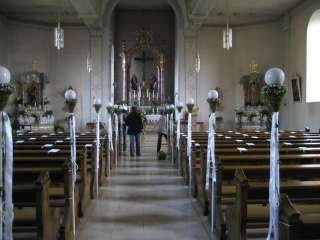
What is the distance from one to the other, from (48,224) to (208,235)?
1848 mm

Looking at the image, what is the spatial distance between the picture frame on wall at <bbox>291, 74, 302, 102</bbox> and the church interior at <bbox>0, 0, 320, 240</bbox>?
52 mm

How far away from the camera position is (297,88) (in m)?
15.1

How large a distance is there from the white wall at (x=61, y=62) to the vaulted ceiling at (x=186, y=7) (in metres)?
0.54

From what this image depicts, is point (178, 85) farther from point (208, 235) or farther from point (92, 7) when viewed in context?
point (208, 235)

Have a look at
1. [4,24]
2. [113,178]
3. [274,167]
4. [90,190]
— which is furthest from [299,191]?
[4,24]

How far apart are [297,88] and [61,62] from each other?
9545 mm

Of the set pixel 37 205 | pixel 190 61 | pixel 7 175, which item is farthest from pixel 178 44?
pixel 7 175

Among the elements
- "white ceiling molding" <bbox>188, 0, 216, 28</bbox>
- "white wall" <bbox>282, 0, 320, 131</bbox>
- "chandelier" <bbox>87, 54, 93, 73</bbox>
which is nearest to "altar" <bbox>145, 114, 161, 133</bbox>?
"chandelier" <bbox>87, 54, 93, 73</bbox>

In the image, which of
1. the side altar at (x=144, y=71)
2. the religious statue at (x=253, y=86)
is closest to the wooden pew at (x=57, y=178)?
the religious statue at (x=253, y=86)

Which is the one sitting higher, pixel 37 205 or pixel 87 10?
pixel 87 10

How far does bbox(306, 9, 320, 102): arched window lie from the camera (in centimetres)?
1418

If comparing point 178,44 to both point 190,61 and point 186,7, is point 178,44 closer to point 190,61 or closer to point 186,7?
point 190,61

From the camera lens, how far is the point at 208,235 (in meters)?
4.67

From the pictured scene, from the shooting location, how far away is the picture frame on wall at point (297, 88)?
14945mm
